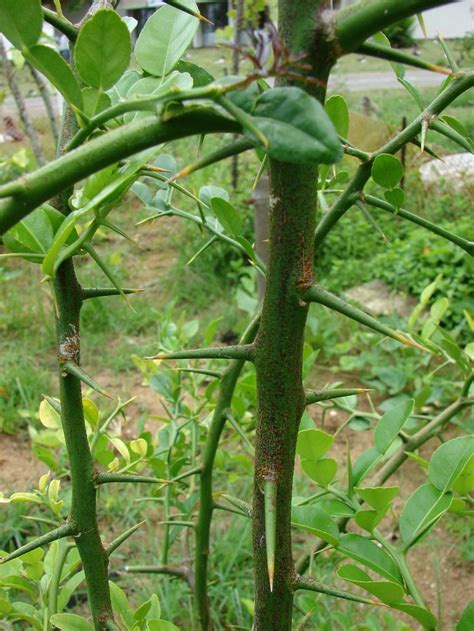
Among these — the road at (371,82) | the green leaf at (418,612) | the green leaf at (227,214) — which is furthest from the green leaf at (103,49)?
the road at (371,82)

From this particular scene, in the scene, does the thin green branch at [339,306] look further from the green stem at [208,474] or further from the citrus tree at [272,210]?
the green stem at [208,474]

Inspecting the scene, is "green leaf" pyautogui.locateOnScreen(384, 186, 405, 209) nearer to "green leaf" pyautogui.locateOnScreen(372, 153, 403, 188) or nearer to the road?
"green leaf" pyautogui.locateOnScreen(372, 153, 403, 188)

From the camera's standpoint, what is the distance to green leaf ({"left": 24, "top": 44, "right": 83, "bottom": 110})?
0.80 feet

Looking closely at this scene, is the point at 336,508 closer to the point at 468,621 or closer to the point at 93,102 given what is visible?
the point at 468,621

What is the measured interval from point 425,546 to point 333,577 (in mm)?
284

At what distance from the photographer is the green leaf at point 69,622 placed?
0.48 m

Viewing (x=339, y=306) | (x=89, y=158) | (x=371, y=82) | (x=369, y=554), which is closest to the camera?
(x=89, y=158)

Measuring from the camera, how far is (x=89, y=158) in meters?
0.20

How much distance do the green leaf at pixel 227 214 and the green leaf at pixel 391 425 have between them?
0.57 ft

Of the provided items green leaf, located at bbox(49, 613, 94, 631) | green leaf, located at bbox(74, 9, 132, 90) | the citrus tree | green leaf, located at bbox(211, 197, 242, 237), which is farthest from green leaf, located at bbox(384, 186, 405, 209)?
green leaf, located at bbox(49, 613, 94, 631)

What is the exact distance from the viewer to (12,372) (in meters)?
1.87

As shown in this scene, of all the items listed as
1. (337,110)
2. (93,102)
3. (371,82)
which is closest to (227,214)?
(337,110)

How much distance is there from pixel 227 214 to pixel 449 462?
23 centimetres

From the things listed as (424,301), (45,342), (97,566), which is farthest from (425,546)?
(45,342)
